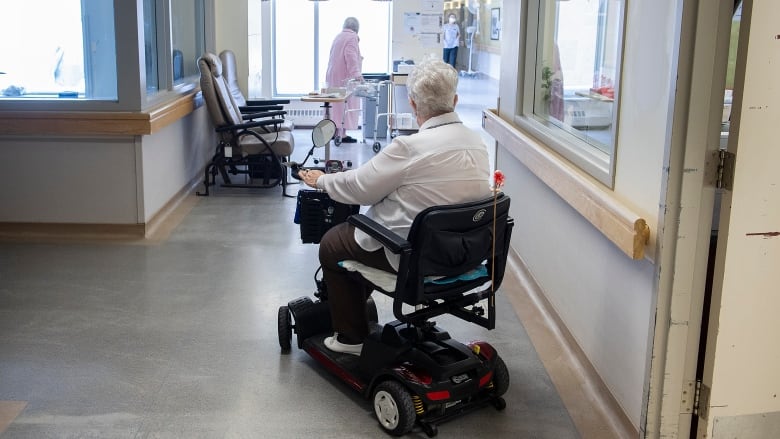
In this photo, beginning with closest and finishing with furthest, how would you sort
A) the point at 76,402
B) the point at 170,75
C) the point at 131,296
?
the point at 76,402
the point at 131,296
the point at 170,75

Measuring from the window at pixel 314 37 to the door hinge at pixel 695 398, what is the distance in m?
8.66

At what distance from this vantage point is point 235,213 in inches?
247

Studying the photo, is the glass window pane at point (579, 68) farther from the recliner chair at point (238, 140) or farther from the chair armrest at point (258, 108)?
the chair armrest at point (258, 108)

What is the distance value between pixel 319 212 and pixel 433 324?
679 millimetres

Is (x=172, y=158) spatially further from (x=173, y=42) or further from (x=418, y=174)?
(x=418, y=174)

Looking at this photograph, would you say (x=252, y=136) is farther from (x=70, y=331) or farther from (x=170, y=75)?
(x=70, y=331)

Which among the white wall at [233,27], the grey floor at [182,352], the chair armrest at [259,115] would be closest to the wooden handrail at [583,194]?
the grey floor at [182,352]

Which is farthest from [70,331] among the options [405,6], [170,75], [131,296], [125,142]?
[405,6]

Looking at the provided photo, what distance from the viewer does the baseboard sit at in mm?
3000

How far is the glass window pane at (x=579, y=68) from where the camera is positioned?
346 cm

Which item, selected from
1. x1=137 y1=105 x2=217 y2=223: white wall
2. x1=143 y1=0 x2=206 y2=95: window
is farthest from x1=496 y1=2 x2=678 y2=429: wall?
x1=143 y1=0 x2=206 y2=95: window

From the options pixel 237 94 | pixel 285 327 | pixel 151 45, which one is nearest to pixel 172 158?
pixel 151 45

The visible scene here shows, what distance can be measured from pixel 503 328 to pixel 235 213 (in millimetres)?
2881

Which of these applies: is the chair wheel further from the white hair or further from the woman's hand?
the white hair
